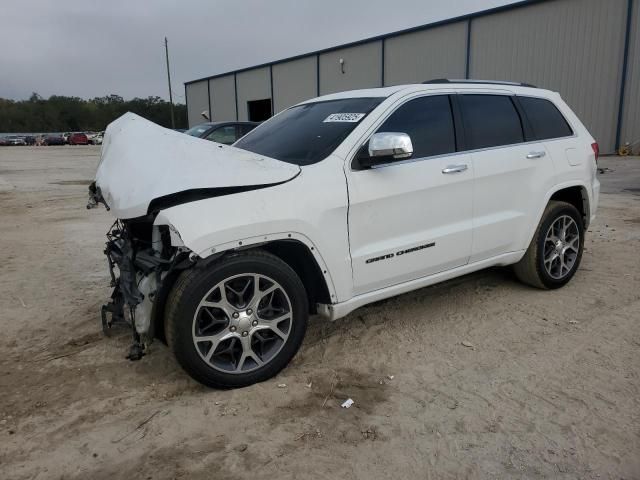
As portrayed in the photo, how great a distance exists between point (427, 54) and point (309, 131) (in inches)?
893

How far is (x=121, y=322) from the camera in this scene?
3.60 m

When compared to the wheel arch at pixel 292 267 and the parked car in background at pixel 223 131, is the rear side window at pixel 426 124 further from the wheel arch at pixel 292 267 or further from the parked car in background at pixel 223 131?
the parked car in background at pixel 223 131

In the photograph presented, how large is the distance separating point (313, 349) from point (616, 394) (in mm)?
1930

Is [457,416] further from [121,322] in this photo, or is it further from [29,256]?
[29,256]

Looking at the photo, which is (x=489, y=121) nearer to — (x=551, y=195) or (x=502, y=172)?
(x=502, y=172)

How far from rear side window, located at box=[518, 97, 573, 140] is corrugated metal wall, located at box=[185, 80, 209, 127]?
135 feet

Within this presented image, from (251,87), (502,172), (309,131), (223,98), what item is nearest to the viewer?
(309,131)

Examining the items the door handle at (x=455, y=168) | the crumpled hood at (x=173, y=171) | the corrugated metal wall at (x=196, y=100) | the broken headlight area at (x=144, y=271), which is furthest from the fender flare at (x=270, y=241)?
the corrugated metal wall at (x=196, y=100)

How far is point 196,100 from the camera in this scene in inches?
1764

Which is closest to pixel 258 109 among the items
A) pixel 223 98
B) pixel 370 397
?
pixel 223 98

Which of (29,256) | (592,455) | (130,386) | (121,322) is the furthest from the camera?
(29,256)

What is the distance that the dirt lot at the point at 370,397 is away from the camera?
2549 mm

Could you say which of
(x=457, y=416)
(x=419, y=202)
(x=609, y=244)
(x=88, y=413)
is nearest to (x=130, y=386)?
(x=88, y=413)

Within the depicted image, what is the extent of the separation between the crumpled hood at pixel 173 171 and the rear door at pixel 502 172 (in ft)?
5.34
